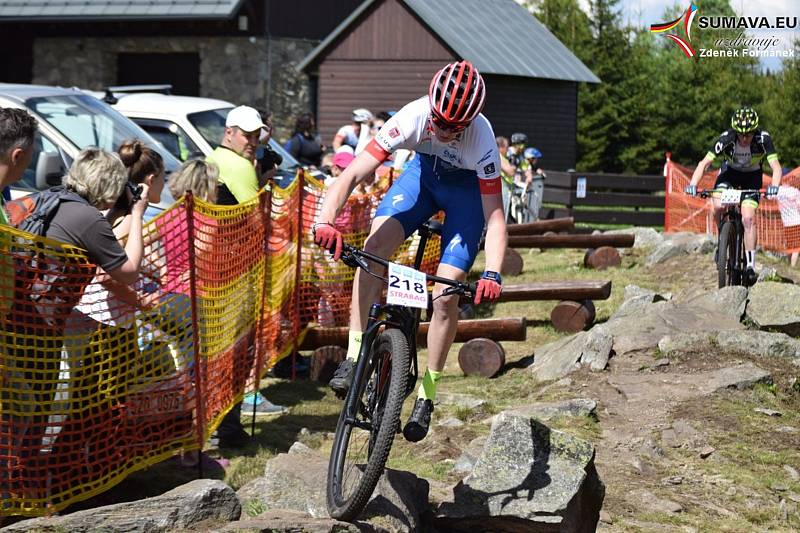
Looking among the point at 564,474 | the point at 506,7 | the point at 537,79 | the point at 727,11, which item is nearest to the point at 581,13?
the point at 506,7

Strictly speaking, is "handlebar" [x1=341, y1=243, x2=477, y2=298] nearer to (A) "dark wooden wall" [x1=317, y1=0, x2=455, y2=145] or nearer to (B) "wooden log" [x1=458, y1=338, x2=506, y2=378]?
(B) "wooden log" [x1=458, y1=338, x2=506, y2=378]

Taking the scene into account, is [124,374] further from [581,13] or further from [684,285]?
[581,13]

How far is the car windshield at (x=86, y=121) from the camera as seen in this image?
33.8 feet

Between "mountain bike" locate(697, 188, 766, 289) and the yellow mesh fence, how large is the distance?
503cm

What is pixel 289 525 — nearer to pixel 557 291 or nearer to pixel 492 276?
pixel 492 276

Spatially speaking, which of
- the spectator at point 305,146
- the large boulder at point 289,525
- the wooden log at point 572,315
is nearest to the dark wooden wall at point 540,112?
the spectator at point 305,146

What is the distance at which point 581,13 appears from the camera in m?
49.4

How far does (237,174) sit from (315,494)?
330cm

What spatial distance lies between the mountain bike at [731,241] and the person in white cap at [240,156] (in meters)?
5.18

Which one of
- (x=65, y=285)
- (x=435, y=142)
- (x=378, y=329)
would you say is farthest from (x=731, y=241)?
(x=65, y=285)

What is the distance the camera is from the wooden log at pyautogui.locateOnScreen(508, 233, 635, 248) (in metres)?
13.8

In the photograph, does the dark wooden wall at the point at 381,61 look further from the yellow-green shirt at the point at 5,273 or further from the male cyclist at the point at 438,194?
the yellow-green shirt at the point at 5,273

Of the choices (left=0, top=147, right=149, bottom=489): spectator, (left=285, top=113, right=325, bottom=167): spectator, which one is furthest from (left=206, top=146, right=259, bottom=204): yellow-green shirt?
(left=285, top=113, right=325, bottom=167): spectator

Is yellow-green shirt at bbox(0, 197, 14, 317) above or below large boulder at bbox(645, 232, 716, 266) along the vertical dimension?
above
